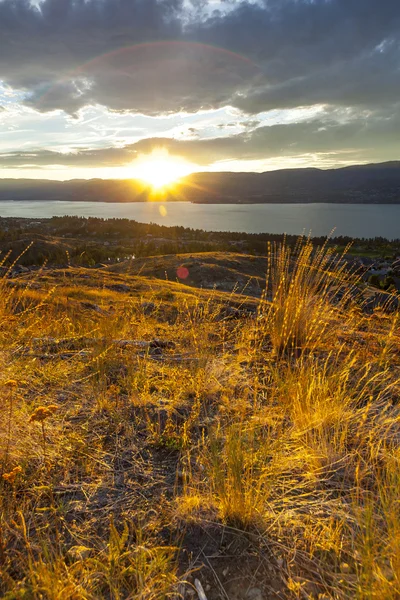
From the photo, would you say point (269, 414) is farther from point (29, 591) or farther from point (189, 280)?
point (189, 280)

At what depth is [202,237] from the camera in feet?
172

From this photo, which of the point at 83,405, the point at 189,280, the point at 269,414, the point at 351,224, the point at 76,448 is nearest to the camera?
the point at 76,448

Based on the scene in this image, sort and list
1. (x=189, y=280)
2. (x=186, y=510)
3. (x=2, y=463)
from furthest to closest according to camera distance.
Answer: (x=189, y=280), (x=2, y=463), (x=186, y=510)

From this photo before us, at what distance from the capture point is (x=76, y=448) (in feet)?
7.70

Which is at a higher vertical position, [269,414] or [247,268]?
[269,414]

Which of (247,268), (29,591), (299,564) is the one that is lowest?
(247,268)

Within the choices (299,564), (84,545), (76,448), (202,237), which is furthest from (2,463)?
(202,237)

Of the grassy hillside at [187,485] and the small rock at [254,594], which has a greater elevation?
the grassy hillside at [187,485]

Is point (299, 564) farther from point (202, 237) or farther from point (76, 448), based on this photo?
point (202, 237)

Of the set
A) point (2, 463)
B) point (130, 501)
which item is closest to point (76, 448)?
point (2, 463)

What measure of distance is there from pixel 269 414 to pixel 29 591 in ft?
5.99

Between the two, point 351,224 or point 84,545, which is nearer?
point 84,545

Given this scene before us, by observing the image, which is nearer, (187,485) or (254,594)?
(254,594)

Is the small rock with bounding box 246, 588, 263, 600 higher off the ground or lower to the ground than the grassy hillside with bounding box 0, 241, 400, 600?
lower
